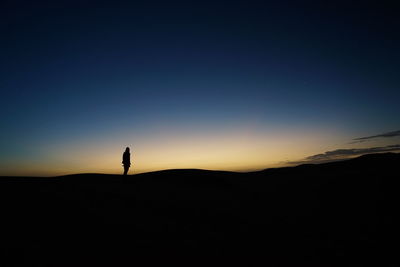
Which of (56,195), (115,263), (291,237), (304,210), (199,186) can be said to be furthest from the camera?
A: (199,186)

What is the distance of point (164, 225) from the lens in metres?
6.53

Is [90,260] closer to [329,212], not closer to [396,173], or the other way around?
[329,212]

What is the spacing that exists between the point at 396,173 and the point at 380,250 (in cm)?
993

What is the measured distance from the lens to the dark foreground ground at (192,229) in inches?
182

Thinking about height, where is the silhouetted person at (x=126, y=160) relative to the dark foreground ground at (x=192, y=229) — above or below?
above

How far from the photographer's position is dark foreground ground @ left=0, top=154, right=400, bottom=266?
15.1 ft

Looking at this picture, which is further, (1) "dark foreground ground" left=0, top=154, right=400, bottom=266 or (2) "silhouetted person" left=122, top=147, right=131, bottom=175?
(2) "silhouetted person" left=122, top=147, right=131, bottom=175

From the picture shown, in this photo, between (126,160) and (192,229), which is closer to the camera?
(192,229)

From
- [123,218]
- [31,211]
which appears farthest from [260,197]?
[31,211]

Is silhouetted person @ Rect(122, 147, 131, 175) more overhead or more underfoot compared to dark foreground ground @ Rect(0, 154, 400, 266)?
more overhead

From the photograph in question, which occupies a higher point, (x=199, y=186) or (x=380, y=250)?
(x=199, y=186)

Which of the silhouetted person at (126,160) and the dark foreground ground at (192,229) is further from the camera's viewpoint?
the silhouetted person at (126,160)

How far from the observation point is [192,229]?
249 inches

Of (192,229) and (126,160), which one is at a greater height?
(126,160)
